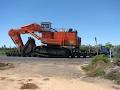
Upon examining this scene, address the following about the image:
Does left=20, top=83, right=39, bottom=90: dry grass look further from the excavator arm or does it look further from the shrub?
the excavator arm

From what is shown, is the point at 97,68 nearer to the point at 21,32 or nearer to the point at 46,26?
the point at 46,26

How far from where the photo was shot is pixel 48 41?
48.5m

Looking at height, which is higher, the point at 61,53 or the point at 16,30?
the point at 16,30

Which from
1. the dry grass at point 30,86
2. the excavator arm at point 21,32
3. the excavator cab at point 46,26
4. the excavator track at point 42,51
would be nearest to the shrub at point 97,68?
the dry grass at point 30,86

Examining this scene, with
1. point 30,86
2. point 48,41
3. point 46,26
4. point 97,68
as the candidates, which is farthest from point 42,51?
point 30,86

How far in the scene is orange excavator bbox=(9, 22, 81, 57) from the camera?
47.8m

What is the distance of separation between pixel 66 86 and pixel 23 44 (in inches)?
1335

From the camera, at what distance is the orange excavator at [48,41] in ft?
157

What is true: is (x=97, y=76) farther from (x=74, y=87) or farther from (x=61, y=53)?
(x=61, y=53)

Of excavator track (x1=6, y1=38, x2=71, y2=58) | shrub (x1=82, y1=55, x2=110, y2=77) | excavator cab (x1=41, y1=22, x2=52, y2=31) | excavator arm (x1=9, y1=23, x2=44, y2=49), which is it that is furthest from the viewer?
excavator arm (x1=9, y1=23, x2=44, y2=49)

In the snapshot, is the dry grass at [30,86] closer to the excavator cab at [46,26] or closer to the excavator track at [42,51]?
the excavator track at [42,51]

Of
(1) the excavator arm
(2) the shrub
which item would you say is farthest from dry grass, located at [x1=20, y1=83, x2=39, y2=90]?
(1) the excavator arm

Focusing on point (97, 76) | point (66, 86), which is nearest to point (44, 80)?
point (66, 86)

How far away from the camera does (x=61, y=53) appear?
47.6m
